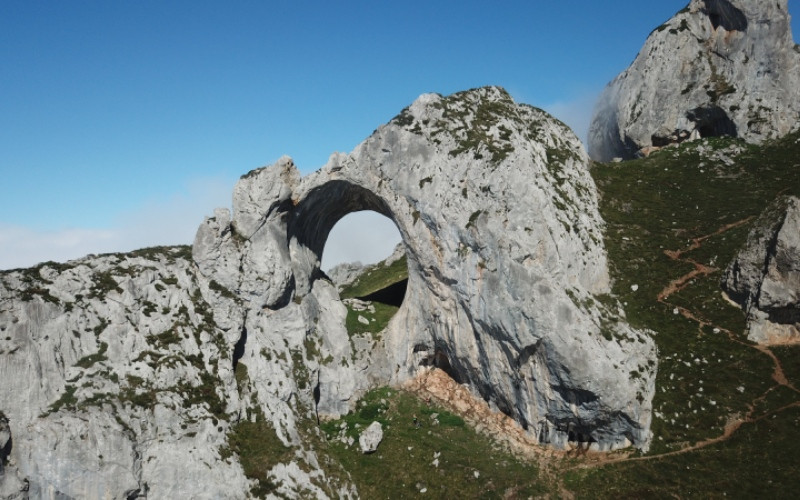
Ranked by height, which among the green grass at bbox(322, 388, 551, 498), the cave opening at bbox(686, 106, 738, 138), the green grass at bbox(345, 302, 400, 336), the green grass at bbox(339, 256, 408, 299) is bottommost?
the green grass at bbox(322, 388, 551, 498)

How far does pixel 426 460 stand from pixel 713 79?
55.2 metres

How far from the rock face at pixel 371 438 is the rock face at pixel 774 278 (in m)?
26.3

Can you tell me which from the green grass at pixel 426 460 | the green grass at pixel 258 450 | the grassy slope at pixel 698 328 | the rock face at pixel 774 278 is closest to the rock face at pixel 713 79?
the grassy slope at pixel 698 328

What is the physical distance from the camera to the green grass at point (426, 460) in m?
34.7

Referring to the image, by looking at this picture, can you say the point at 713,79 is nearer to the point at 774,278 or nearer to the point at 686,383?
the point at 774,278

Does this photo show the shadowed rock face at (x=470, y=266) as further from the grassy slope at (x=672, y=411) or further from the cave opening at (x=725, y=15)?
the cave opening at (x=725, y=15)

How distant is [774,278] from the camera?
3800 centimetres

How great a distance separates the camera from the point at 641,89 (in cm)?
7031

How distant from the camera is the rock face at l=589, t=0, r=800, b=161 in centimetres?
5956

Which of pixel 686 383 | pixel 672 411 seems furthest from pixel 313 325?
pixel 686 383

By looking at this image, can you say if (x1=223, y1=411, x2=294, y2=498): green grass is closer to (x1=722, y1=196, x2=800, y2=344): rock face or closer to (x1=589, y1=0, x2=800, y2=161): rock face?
(x1=722, y1=196, x2=800, y2=344): rock face

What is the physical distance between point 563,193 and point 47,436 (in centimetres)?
3722

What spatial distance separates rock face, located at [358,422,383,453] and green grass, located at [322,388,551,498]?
1.13 ft

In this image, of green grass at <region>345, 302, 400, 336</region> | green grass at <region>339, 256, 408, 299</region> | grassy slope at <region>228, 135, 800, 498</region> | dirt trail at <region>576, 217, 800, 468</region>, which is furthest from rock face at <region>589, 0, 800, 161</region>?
green grass at <region>345, 302, 400, 336</region>
